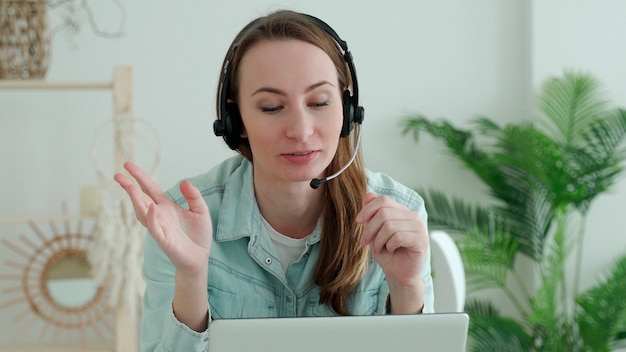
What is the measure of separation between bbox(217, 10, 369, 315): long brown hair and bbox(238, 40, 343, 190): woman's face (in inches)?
1.2

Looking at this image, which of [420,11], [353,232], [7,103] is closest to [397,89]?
[420,11]

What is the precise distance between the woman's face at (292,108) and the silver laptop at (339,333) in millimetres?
471

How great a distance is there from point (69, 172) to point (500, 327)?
73.0 inches

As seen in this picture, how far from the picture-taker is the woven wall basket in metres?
3.35

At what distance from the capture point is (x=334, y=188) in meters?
1.53

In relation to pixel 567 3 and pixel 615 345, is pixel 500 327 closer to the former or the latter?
pixel 615 345

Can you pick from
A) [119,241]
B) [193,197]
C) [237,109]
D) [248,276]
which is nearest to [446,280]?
[248,276]

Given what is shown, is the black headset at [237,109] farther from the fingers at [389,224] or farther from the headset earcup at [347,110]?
the fingers at [389,224]

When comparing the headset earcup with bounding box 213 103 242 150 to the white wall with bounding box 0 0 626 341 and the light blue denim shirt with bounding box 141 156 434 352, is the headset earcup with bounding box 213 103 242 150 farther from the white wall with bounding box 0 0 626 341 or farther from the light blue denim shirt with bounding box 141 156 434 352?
the white wall with bounding box 0 0 626 341

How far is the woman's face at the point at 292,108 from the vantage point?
4.47 ft

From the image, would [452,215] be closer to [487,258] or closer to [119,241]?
[487,258]

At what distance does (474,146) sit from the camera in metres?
3.94

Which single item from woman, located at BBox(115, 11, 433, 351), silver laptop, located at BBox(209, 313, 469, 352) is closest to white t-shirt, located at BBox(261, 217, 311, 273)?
woman, located at BBox(115, 11, 433, 351)

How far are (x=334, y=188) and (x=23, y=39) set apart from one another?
2.23m
